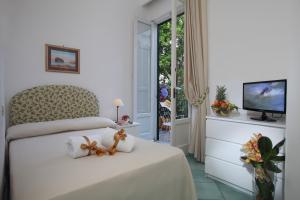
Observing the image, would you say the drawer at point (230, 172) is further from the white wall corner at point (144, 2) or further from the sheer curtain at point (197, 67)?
the white wall corner at point (144, 2)

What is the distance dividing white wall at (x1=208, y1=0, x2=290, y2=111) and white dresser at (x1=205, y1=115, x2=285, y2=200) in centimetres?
61

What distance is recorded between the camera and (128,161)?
144 cm

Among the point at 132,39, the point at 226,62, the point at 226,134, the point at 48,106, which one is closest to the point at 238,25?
the point at 226,62

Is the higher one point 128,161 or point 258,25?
point 258,25

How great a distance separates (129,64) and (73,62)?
3.64 feet

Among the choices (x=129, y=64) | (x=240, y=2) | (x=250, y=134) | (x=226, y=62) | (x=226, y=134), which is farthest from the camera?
(x=129, y=64)

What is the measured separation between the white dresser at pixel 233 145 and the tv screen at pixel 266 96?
169 millimetres

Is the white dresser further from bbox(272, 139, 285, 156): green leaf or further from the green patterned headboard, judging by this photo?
the green patterned headboard

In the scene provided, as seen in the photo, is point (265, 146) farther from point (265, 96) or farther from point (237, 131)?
point (265, 96)

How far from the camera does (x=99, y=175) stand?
3.92ft

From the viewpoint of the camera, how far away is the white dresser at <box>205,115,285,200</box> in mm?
1875

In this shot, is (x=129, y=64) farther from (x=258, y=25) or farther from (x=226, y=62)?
(x=258, y=25)

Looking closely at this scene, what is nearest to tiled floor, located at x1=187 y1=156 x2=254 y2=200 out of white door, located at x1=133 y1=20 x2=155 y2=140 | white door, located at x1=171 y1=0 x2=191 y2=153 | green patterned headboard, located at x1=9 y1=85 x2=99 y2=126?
white door, located at x1=171 y1=0 x2=191 y2=153

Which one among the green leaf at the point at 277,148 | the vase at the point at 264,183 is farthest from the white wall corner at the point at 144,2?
the vase at the point at 264,183
